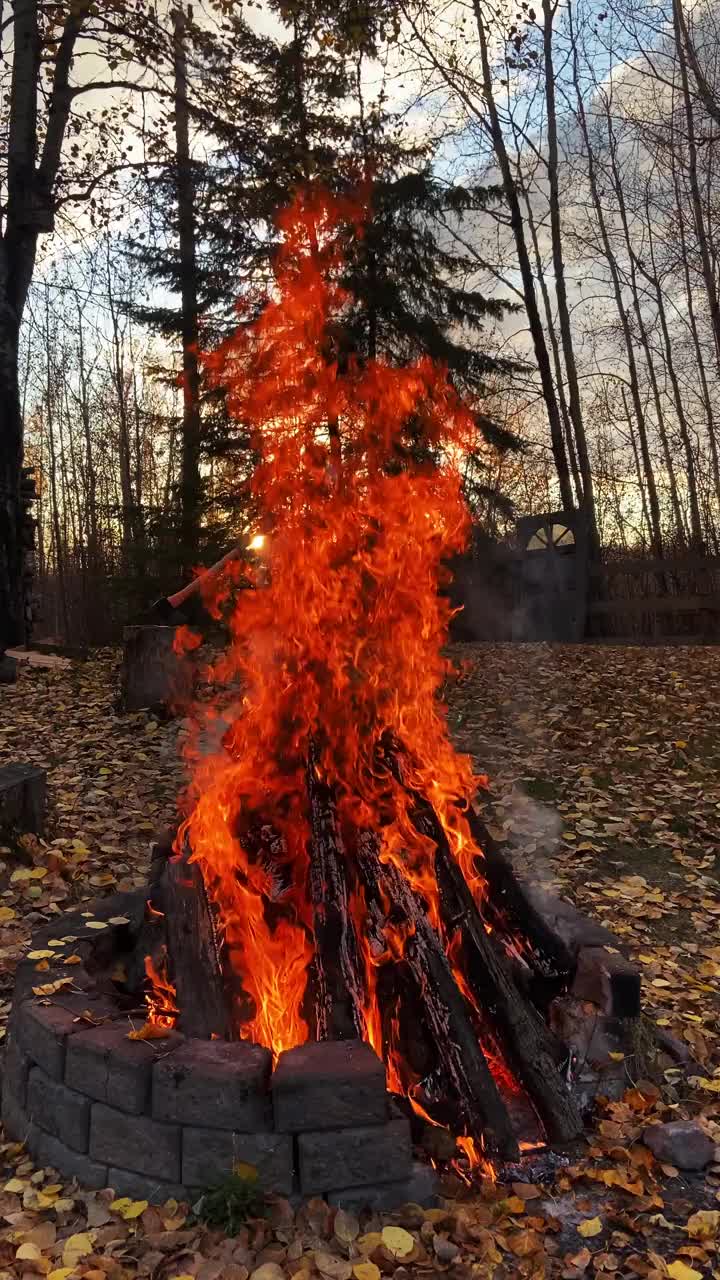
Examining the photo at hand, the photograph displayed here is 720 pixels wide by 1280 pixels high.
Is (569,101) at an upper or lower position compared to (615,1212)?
upper

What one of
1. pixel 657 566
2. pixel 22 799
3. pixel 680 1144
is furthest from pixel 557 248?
pixel 680 1144

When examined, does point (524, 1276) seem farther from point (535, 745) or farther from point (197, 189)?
point (197, 189)

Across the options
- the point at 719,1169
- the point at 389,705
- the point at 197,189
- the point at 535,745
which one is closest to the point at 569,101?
the point at 197,189

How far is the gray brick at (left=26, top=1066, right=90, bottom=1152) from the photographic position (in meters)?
3.08

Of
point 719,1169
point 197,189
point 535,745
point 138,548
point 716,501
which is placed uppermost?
point 197,189

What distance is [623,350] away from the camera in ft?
81.4

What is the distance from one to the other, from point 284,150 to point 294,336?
604cm

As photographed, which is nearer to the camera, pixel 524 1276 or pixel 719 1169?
pixel 524 1276

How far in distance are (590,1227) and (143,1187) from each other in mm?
1608

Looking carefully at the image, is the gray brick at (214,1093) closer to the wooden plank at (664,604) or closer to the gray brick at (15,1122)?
the gray brick at (15,1122)

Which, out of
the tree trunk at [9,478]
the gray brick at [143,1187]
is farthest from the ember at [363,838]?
the tree trunk at [9,478]

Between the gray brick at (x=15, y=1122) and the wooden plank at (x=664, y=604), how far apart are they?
14.2 meters

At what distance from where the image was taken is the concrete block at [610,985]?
3742mm

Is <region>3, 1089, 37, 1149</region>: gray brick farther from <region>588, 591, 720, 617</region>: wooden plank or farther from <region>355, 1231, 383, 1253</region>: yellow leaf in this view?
<region>588, 591, 720, 617</region>: wooden plank
